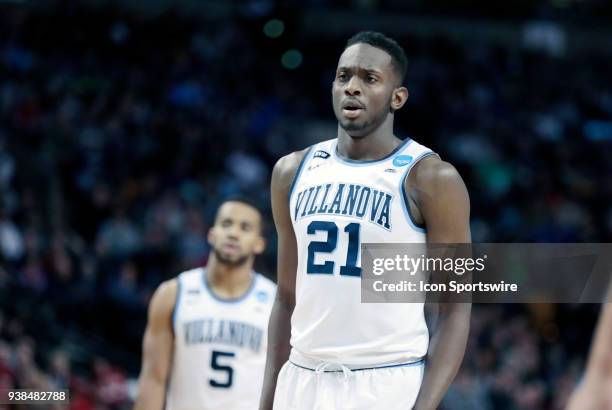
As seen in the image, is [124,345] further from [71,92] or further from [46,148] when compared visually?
[71,92]

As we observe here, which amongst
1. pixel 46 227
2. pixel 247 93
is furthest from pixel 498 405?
pixel 247 93

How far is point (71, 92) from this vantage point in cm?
1526

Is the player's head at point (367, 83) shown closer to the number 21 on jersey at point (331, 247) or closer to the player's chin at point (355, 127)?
the player's chin at point (355, 127)

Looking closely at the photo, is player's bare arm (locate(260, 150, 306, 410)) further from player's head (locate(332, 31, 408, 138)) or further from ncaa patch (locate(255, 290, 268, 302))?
ncaa patch (locate(255, 290, 268, 302))

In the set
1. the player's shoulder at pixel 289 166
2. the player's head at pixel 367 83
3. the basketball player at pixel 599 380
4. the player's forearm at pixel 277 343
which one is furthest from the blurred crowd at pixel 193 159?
the basketball player at pixel 599 380

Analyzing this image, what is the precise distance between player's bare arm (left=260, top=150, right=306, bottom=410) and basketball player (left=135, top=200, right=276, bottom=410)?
178 cm

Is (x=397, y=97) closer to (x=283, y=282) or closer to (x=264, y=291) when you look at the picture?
(x=283, y=282)

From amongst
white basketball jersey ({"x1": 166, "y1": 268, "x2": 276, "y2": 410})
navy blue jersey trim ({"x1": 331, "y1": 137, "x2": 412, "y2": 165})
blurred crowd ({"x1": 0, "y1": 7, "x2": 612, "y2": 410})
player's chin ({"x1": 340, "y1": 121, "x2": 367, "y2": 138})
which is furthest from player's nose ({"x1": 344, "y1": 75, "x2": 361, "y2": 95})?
blurred crowd ({"x1": 0, "y1": 7, "x2": 612, "y2": 410})

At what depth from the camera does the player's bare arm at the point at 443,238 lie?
4477mm

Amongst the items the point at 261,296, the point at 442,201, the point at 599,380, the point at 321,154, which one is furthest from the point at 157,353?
the point at 599,380

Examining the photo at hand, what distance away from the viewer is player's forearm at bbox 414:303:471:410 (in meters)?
4.47

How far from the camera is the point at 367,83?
467 centimetres

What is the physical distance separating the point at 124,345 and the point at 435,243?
27.2ft

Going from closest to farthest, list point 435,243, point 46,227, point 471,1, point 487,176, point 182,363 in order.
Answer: point 435,243 → point 182,363 → point 46,227 → point 487,176 → point 471,1
